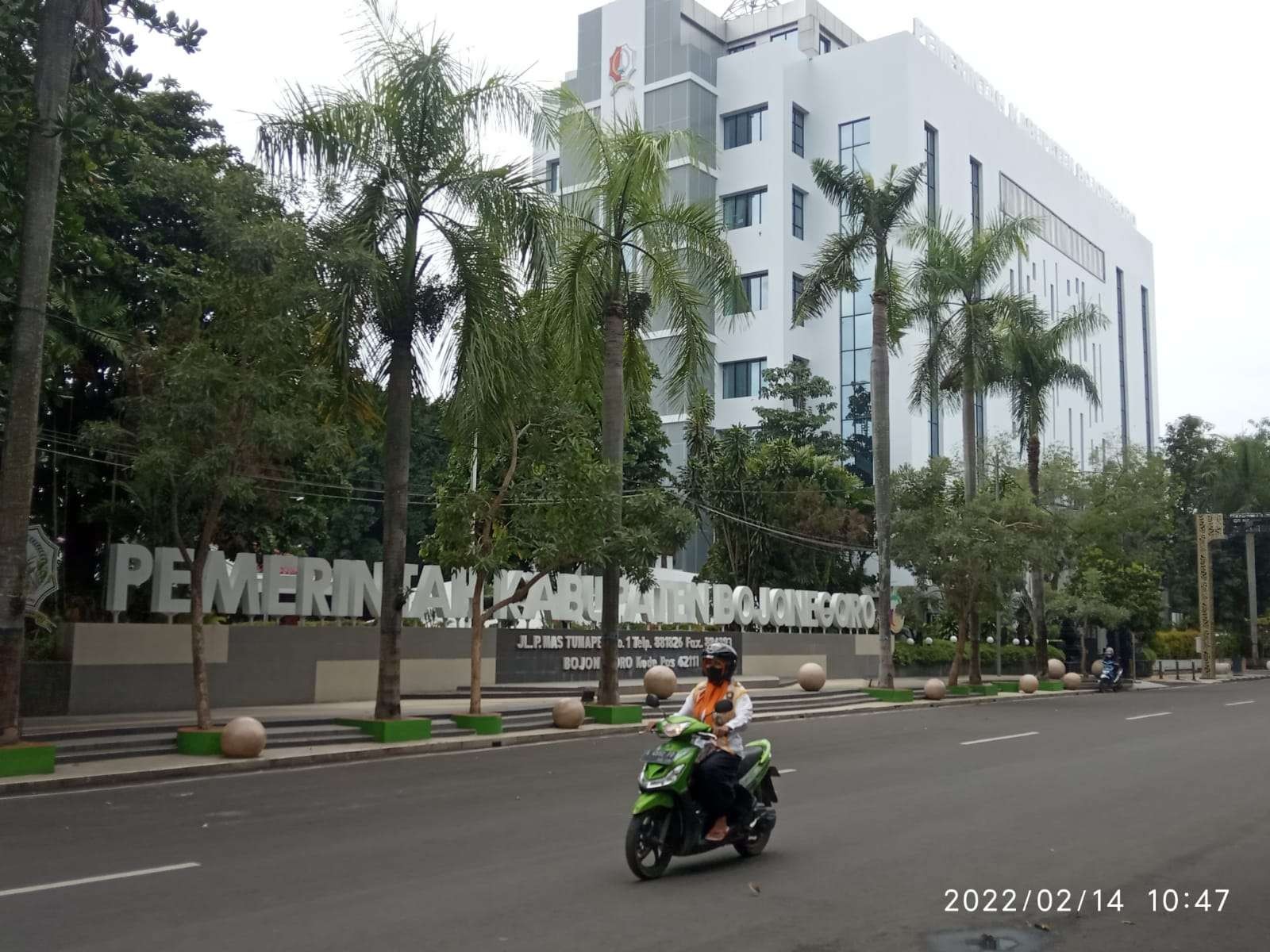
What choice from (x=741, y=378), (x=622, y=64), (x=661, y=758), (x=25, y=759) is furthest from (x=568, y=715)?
(x=622, y=64)

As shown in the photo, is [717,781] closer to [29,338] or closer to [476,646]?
[29,338]

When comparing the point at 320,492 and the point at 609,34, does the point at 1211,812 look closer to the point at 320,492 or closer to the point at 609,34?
the point at 320,492

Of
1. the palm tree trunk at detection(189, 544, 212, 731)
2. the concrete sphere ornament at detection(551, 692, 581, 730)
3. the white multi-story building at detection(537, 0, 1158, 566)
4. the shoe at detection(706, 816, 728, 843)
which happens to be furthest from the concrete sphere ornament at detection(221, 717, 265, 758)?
the white multi-story building at detection(537, 0, 1158, 566)

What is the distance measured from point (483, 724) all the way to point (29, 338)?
946cm

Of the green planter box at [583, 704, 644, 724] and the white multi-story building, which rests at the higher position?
the white multi-story building

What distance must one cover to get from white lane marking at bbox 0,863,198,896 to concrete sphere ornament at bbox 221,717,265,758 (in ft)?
25.7

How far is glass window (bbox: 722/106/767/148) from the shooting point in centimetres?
6016

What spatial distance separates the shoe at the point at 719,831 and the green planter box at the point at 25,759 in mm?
9389

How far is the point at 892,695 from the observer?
3231 cm

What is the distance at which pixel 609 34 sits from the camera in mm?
61969

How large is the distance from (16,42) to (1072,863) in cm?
1534

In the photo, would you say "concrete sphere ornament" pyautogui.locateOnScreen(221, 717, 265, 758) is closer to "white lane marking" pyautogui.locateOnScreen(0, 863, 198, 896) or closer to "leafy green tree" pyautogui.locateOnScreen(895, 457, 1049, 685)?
"white lane marking" pyautogui.locateOnScreen(0, 863, 198, 896)
